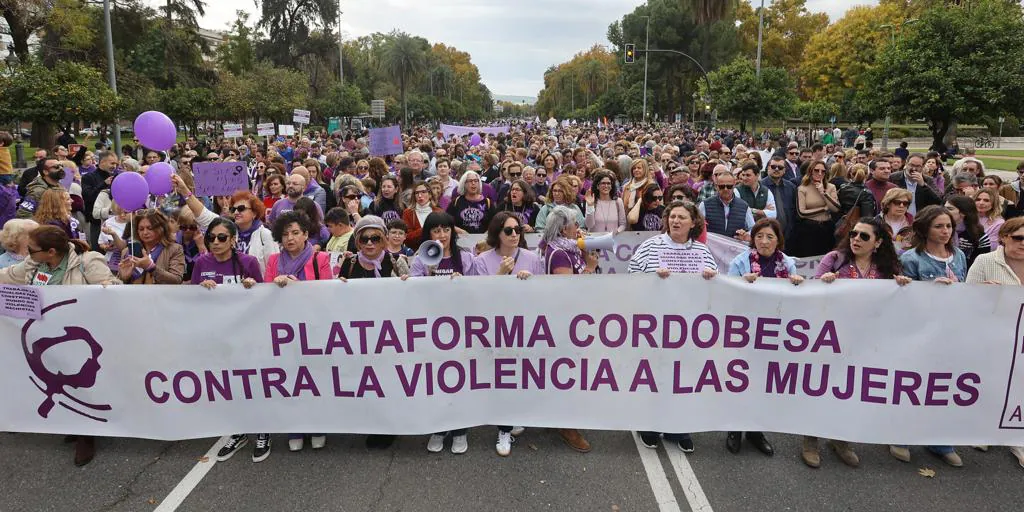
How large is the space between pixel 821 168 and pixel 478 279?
14.9 feet

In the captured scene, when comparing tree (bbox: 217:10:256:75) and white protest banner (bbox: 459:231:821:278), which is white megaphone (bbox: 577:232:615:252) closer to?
white protest banner (bbox: 459:231:821:278)

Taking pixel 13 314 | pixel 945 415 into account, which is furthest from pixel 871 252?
pixel 13 314

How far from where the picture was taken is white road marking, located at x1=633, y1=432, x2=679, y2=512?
3619 millimetres

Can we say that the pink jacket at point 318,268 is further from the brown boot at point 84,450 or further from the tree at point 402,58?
the tree at point 402,58

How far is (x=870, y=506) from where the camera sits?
3.60 metres

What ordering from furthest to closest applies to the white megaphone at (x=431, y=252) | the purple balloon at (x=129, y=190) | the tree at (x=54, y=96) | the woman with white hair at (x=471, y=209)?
the tree at (x=54, y=96), the woman with white hair at (x=471, y=209), the purple balloon at (x=129, y=190), the white megaphone at (x=431, y=252)

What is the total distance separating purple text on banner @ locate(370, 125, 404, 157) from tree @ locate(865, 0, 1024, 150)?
16.5 meters

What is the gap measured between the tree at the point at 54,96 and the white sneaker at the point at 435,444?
15986 mm

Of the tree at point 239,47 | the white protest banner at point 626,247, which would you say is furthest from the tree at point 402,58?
the white protest banner at point 626,247

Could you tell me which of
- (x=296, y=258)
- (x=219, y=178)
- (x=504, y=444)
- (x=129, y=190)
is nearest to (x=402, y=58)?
(x=219, y=178)

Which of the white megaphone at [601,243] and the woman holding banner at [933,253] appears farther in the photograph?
the white megaphone at [601,243]

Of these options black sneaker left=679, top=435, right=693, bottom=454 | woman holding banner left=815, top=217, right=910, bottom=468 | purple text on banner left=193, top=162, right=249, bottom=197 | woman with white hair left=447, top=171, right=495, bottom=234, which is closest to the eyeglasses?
woman holding banner left=815, top=217, right=910, bottom=468

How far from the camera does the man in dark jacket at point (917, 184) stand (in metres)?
7.38

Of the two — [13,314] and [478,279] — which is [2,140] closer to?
[13,314]
